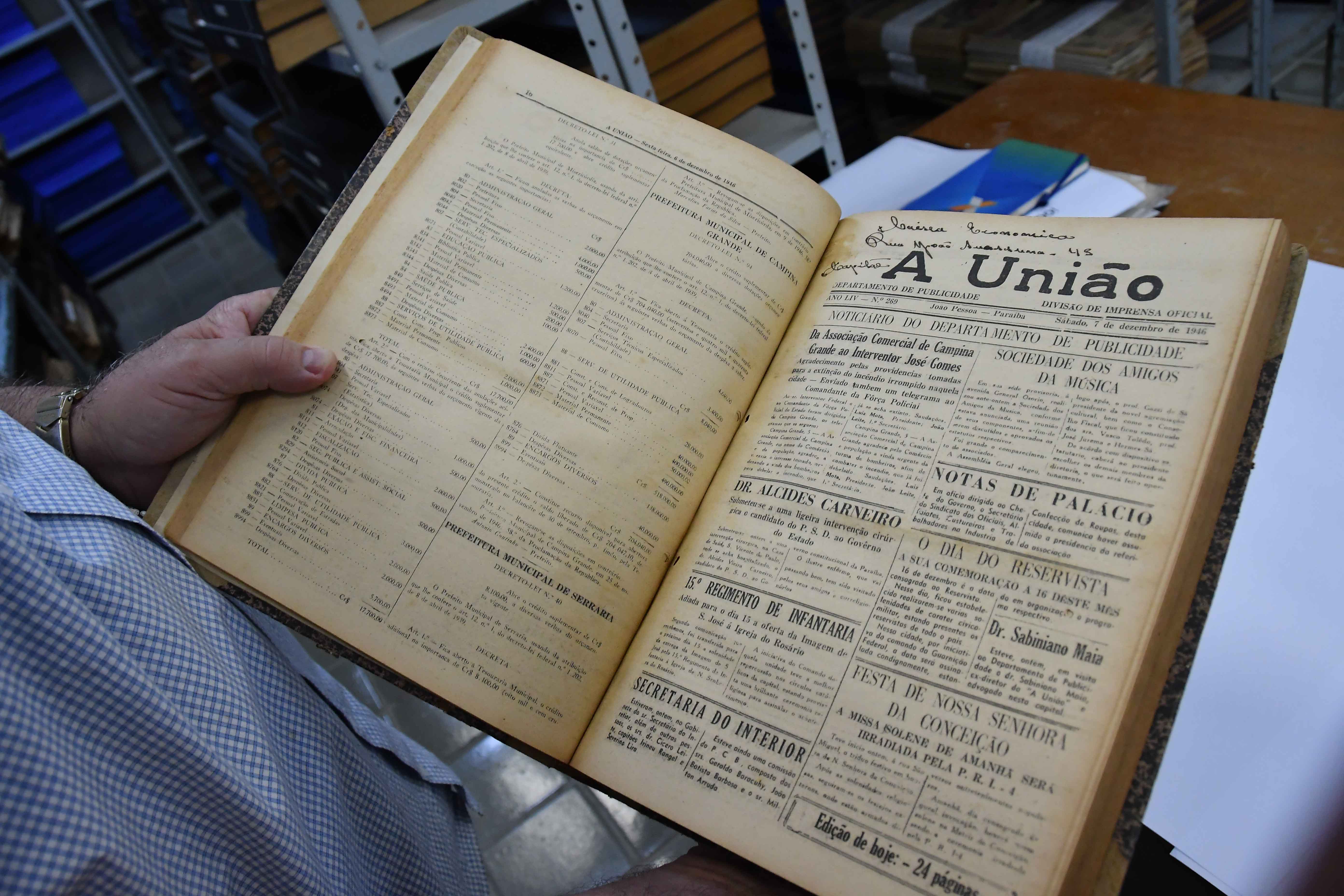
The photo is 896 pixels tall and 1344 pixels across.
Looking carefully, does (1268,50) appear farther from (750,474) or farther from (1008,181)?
(750,474)

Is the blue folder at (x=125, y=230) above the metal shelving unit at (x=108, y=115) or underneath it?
underneath

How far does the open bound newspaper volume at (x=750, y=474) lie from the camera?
42 cm

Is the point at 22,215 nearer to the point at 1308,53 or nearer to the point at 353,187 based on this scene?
the point at 353,187

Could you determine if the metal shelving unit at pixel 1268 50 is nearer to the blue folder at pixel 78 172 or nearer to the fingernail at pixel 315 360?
the fingernail at pixel 315 360

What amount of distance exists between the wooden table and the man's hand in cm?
74

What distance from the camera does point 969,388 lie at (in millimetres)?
506

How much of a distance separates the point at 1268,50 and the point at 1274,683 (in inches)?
71.1

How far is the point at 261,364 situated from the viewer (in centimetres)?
54

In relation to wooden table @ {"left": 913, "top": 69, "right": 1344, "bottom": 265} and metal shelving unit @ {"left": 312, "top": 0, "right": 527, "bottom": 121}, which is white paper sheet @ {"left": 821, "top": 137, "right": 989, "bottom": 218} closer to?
wooden table @ {"left": 913, "top": 69, "right": 1344, "bottom": 265}

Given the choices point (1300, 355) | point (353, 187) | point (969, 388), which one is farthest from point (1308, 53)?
point (353, 187)

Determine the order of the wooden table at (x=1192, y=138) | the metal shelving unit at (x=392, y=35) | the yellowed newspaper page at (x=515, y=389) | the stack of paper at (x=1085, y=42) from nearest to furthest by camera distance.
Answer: the yellowed newspaper page at (x=515, y=389) → the wooden table at (x=1192, y=138) → the metal shelving unit at (x=392, y=35) → the stack of paper at (x=1085, y=42)

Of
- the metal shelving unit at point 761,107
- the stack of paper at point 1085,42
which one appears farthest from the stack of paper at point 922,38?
the metal shelving unit at point 761,107


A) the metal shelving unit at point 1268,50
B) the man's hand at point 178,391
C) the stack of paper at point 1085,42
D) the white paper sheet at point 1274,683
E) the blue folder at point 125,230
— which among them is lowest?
the man's hand at point 178,391

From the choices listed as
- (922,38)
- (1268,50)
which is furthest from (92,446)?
(1268,50)
